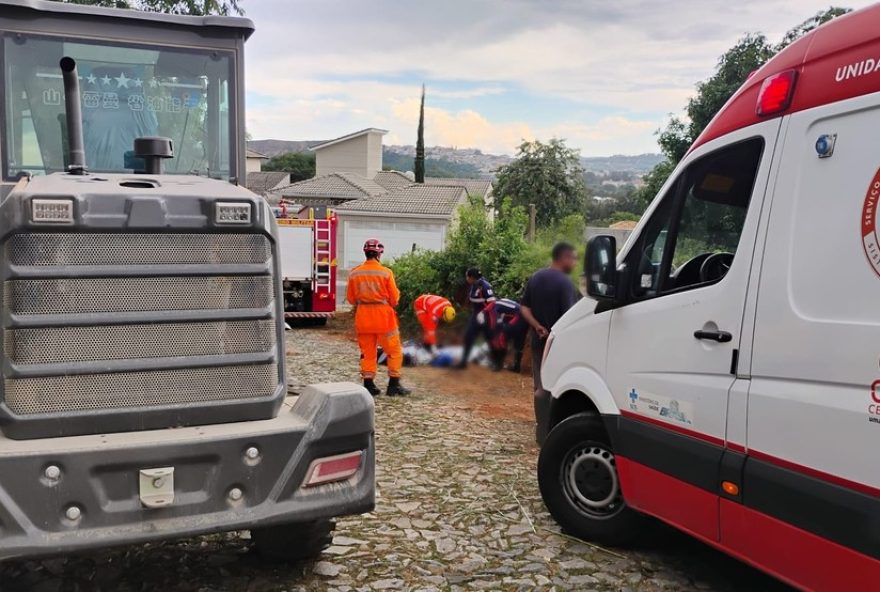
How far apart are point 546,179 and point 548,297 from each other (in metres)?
31.6

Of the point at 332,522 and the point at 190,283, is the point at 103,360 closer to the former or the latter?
the point at 190,283

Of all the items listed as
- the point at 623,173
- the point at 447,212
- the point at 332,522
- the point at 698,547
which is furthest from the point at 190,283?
the point at 623,173

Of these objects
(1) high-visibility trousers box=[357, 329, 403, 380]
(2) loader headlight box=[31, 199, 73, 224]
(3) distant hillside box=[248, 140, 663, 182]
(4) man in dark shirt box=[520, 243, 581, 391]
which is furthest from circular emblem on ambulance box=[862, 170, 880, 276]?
(3) distant hillside box=[248, 140, 663, 182]

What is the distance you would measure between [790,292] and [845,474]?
0.73 metres

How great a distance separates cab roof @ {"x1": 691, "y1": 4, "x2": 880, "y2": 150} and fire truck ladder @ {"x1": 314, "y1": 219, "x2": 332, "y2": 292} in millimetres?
12717

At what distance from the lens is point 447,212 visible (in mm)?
33250

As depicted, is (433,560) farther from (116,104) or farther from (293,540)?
(116,104)

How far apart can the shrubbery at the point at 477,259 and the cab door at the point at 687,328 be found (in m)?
7.27

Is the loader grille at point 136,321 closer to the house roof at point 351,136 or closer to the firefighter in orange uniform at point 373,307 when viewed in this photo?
the firefighter in orange uniform at point 373,307

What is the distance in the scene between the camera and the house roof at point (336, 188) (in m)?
42.2

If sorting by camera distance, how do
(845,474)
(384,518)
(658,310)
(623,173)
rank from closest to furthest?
(845,474)
(658,310)
(384,518)
(623,173)

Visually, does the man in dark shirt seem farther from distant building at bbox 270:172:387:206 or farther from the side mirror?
distant building at bbox 270:172:387:206

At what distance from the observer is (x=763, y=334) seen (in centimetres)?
320

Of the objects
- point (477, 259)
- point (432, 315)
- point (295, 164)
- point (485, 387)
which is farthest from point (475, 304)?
point (295, 164)
